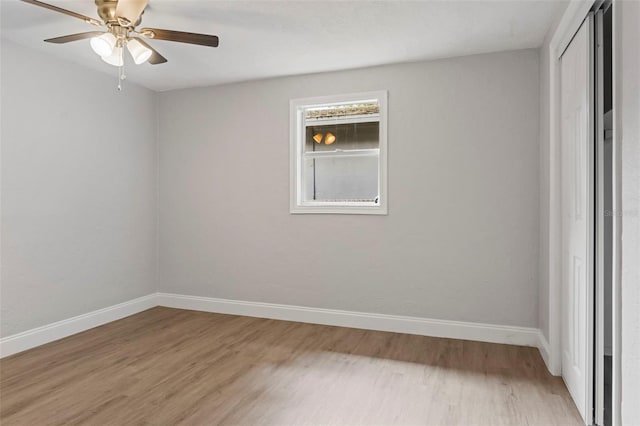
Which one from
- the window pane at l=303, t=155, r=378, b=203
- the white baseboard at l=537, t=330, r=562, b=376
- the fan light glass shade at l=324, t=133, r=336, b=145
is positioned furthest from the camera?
the fan light glass shade at l=324, t=133, r=336, b=145

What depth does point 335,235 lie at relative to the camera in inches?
158

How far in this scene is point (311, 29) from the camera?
301 centimetres

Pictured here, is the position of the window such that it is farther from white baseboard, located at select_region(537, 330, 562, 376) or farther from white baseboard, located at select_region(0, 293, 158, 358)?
white baseboard, located at select_region(0, 293, 158, 358)

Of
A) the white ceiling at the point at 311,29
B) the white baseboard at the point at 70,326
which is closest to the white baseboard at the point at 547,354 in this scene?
the white ceiling at the point at 311,29

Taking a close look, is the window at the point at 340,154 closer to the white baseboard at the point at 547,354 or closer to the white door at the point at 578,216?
the white door at the point at 578,216

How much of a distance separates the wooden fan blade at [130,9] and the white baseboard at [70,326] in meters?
2.71

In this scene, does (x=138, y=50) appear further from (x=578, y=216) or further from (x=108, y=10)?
(x=578, y=216)

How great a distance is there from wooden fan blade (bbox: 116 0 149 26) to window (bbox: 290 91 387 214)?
199cm

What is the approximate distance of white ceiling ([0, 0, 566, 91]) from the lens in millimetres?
2658

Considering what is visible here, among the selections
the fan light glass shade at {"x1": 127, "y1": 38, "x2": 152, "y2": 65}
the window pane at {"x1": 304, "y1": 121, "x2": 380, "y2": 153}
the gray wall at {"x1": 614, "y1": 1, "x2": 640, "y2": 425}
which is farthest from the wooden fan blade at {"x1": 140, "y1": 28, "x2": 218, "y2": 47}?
the gray wall at {"x1": 614, "y1": 1, "x2": 640, "y2": 425}

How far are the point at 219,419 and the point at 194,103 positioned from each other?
3456mm

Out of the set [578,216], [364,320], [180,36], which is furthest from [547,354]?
[180,36]

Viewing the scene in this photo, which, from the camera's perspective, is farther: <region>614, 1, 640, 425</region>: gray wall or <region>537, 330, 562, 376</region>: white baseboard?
<region>537, 330, 562, 376</region>: white baseboard

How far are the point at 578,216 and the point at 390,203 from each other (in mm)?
1687
